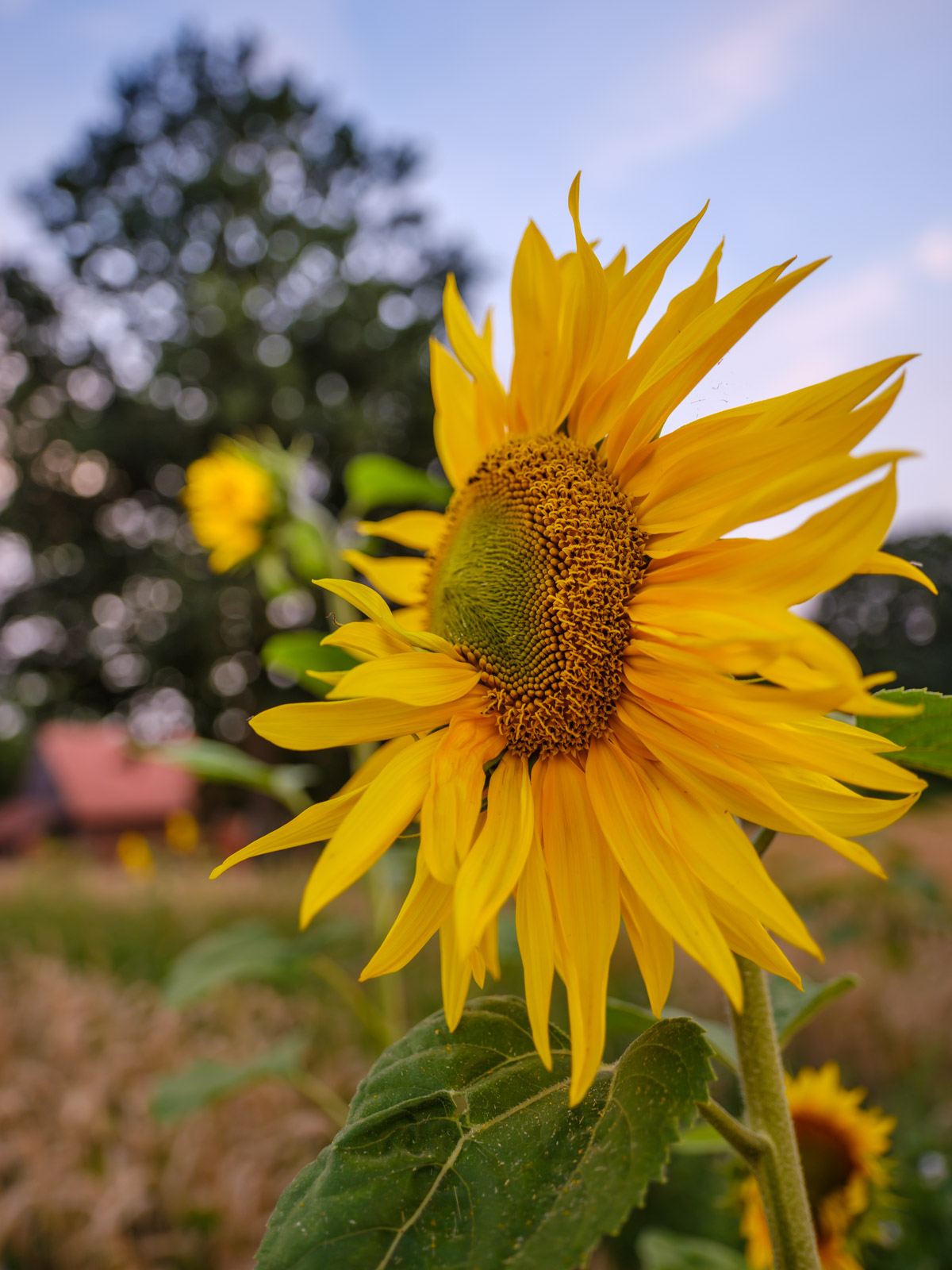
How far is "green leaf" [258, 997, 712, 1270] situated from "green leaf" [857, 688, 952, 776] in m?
0.25

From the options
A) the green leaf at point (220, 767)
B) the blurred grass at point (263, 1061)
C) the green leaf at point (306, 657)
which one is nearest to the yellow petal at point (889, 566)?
the green leaf at point (306, 657)

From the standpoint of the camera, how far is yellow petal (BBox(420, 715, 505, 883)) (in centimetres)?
58

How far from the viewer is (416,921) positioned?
1.99 ft

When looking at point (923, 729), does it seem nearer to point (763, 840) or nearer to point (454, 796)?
point (763, 840)

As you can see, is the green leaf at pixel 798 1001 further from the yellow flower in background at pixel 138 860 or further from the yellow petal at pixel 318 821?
the yellow flower in background at pixel 138 860

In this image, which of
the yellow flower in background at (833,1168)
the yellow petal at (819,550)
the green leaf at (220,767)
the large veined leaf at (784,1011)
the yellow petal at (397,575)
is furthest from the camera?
the green leaf at (220,767)

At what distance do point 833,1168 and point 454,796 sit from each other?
4.00 ft

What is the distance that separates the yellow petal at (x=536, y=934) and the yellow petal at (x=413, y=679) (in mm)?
123

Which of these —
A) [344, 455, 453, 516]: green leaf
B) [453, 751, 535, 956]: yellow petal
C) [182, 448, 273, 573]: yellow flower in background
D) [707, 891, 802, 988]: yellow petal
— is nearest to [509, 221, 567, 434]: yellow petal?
[453, 751, 535, 956]: yellow petal

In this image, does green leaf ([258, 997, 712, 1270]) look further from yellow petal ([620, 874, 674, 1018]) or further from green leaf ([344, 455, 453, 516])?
green leaf ([344, 455, 453, 516])

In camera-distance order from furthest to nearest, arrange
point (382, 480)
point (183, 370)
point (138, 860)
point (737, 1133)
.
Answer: point (183, 370) → point (138, 860) → point (382, 480) → point (737, 1133)

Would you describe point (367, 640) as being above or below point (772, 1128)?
above

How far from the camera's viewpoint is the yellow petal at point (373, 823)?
544mm

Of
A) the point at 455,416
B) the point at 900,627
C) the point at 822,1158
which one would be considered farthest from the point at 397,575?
the point at 900,627
